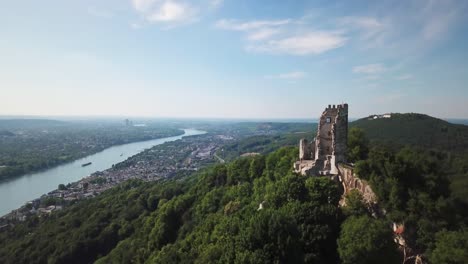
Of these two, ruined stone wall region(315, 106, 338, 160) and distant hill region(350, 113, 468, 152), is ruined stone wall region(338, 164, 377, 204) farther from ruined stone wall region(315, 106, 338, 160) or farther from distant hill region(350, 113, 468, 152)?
distant hill region(350, 113, 468, 152)

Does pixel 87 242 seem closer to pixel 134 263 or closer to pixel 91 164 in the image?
pixel 134 263

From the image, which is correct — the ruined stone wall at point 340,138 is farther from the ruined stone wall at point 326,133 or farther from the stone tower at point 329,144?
the ruined stone wall at point 326,133

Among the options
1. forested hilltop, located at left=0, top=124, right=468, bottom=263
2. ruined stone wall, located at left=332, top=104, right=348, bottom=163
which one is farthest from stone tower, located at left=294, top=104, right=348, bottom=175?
forested hilltop, located at left=0, top=124, right=468, bottom=263

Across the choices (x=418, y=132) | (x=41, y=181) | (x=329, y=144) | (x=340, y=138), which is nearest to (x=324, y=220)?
(x=340, y=138)

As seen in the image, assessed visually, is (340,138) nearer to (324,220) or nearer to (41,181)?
(324,220)

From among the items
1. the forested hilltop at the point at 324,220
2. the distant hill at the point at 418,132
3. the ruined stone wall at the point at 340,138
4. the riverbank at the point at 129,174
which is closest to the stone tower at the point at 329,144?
the ruined stone wall at the point at 340,138
